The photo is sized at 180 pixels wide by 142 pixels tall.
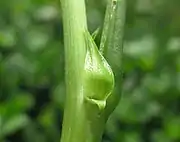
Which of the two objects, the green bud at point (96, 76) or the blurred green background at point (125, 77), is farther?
the blurred green background at point (125, 77)

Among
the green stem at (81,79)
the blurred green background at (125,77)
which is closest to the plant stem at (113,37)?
the green stem at (81,79)

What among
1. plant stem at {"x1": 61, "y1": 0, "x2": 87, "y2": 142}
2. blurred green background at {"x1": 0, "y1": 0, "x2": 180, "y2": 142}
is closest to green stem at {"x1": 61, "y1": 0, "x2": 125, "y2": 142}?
plant stem at {"x1": 61, "y1": 0, "x2": 87, "y2": 142}

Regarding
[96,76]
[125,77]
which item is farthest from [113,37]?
[125,77]

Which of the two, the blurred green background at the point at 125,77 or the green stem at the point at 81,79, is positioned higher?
the green stem at the point at 81,79

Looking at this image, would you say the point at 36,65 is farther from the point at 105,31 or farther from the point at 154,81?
the point at 105,31

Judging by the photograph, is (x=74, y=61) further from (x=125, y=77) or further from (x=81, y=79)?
(x=125, y=77)

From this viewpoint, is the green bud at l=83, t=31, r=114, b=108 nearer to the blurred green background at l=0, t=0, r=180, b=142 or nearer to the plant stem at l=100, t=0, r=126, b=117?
the plant stem at l=100, t=0, r=126, b=117

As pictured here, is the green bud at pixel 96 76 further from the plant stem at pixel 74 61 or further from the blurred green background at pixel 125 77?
the blurred green background at pixel 125 77
